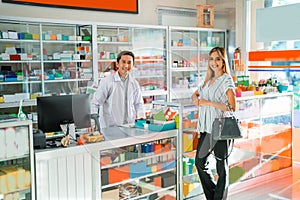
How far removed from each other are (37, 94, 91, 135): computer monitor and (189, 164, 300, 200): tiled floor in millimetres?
1026

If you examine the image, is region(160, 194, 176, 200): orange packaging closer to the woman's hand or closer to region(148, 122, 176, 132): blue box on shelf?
region(148, 122, 176, 132): blue box on shelf

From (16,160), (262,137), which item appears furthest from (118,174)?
(262,137)

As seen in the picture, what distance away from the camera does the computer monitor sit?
1953mm

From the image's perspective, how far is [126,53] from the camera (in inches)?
82.5

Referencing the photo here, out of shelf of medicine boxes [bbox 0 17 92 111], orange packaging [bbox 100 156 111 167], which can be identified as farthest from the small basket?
shelf of medicine boxes [bbox 0 17 92 111]

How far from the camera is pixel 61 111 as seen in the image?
1996 millimetres

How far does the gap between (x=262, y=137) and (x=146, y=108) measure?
1.09 m

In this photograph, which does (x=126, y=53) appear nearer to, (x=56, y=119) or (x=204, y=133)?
(x=56, y=119)

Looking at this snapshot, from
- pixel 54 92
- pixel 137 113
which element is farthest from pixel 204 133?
pixel 54 92

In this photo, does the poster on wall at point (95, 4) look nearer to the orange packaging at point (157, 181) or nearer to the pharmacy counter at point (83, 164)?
the pharmacy counter at point (83, 164)

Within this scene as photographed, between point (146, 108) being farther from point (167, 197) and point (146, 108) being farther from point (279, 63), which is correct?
point (279, 63)

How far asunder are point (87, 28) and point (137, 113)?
1.45 metres

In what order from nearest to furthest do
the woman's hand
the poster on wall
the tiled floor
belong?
the woman's hand < the tiled floor < the poster on wall

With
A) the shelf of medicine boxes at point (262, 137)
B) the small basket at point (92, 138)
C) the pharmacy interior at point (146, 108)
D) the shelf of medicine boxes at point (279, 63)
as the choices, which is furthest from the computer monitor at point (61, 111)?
the shelf of medicine boxes at point (262, 137)
